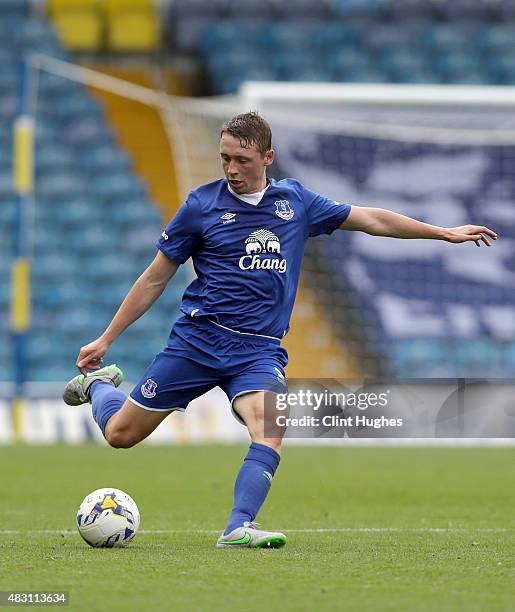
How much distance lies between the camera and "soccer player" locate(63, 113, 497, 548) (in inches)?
245

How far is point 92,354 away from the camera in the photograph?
21.6 ft

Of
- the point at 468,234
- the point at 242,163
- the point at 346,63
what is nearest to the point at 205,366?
the point at 242,163

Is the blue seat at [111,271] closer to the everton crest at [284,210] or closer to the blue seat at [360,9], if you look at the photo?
the blue seat at [360,9]

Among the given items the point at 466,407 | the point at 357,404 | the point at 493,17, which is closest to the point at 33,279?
the point at 493,17

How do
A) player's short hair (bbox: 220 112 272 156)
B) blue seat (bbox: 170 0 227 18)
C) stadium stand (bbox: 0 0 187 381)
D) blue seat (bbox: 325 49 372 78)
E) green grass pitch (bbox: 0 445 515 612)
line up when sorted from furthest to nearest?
blue seat (bbox: 170 0 227 18), blue seat (bbox: 325 49 372 78), stadium stand (bbox: 0 0 187 381), player's short hair (bbox: 220 112 272 156), green grass pitch (bbox: 0 445 515 612)

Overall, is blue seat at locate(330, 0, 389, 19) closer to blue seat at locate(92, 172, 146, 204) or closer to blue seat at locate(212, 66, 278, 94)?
blue seat at locate(212, 66, 278, 94)

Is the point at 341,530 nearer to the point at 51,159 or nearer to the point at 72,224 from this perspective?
the point at 72,224

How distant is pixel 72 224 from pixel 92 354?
15.4 meters

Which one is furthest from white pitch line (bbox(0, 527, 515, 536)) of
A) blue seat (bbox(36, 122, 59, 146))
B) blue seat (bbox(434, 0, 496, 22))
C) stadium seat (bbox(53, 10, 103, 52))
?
blue seat (bbox(434, 0, 496, 22))

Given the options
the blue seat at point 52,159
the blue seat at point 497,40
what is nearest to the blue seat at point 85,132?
the blue seat at point 52,159

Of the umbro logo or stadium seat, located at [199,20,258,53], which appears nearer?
the umbro logo

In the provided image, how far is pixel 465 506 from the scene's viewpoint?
895 cm

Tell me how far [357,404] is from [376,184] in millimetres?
10867

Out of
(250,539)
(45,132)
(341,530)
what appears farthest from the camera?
(45,132)
